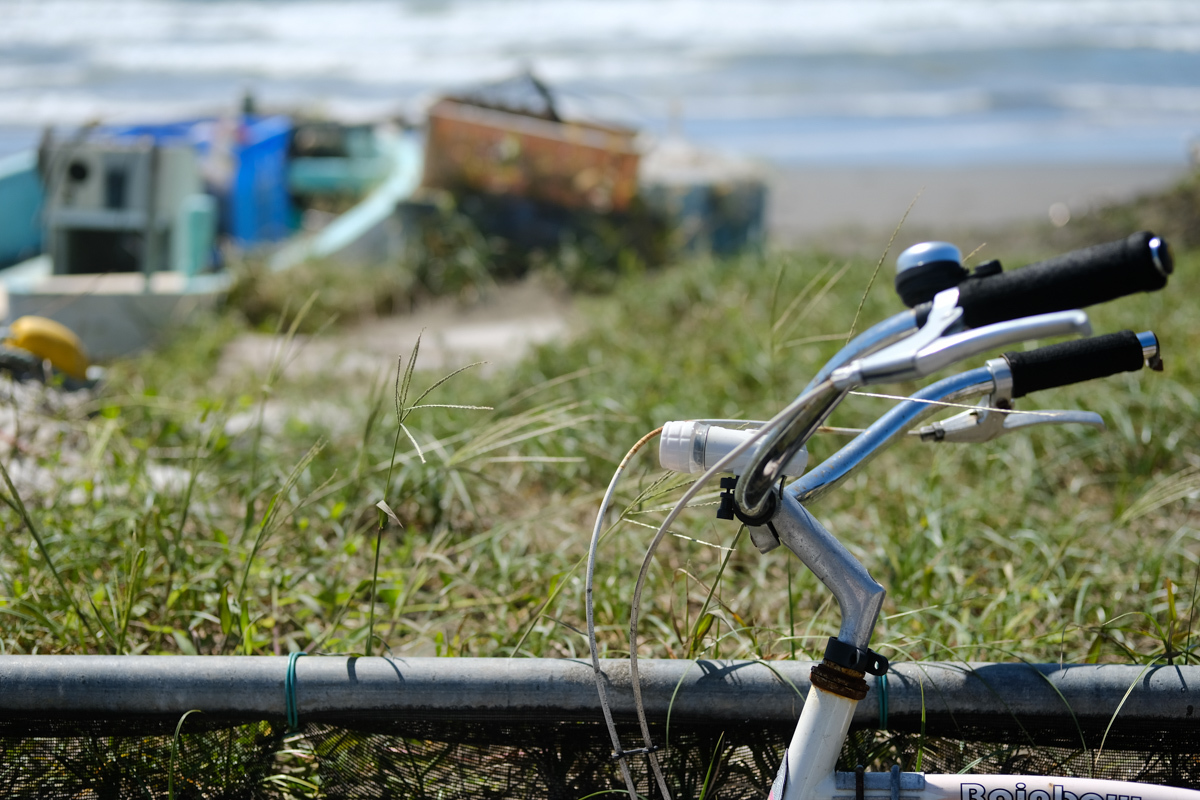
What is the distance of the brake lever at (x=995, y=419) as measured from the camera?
1.19 meters

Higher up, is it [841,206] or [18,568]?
[841,206]

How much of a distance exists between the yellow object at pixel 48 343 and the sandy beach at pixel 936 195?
6182mm

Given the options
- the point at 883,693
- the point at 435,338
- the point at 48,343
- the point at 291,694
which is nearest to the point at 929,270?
the point at 883,693

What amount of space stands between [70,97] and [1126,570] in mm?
21396

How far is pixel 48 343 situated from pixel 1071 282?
348cm

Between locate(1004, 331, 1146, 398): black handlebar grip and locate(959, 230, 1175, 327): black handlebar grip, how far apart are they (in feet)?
0.16

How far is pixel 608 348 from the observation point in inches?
181

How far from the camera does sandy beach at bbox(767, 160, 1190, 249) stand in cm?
938

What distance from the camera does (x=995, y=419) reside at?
4.18 feet

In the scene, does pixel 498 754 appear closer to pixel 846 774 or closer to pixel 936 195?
pixel 846 774

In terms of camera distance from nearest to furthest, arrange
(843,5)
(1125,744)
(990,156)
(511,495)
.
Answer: (1125,744) < (511,495) < (990,156) < (843,5)

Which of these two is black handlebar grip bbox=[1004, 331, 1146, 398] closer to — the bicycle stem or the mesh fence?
the bicycle stem

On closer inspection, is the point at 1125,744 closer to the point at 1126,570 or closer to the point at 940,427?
the point at 940,427

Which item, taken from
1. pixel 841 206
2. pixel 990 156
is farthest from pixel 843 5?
pixel 841 206
